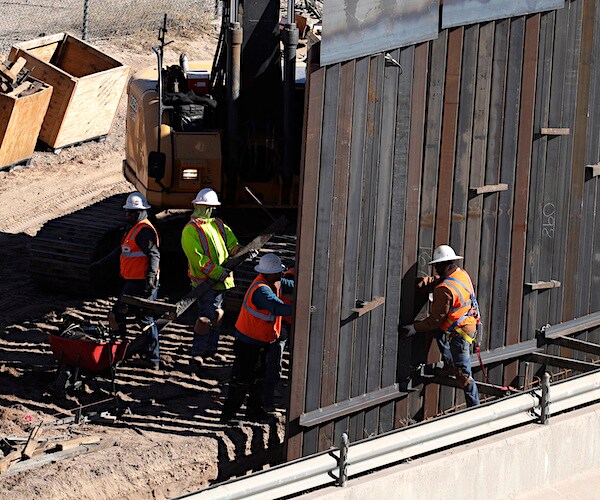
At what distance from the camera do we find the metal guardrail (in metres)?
7.53

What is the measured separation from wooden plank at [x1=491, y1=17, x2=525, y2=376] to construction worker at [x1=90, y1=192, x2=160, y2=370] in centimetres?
341

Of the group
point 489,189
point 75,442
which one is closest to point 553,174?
point 489,189

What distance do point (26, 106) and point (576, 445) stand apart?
11.9m

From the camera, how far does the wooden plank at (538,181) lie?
10.8 m

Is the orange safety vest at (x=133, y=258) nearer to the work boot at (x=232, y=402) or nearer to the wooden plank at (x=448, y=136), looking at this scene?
the work boot at (x=232, y=402)

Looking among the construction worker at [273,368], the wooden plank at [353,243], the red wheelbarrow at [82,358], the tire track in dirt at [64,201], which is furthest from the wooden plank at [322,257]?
the tire track in dirt at [64,201]

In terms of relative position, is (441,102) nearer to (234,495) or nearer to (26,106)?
(234,495)

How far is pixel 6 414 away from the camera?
10.9 metres

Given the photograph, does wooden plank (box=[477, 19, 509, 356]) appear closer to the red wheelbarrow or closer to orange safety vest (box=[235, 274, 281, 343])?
orange safety vest (box=[235, 274, 281, 343])

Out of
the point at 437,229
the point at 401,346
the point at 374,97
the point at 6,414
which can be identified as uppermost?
the point at 374,97

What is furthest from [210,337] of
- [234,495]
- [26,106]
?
[26,106]

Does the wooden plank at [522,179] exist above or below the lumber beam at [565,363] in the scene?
above

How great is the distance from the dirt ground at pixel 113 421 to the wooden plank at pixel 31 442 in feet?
0.23

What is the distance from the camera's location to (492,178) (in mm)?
10672
